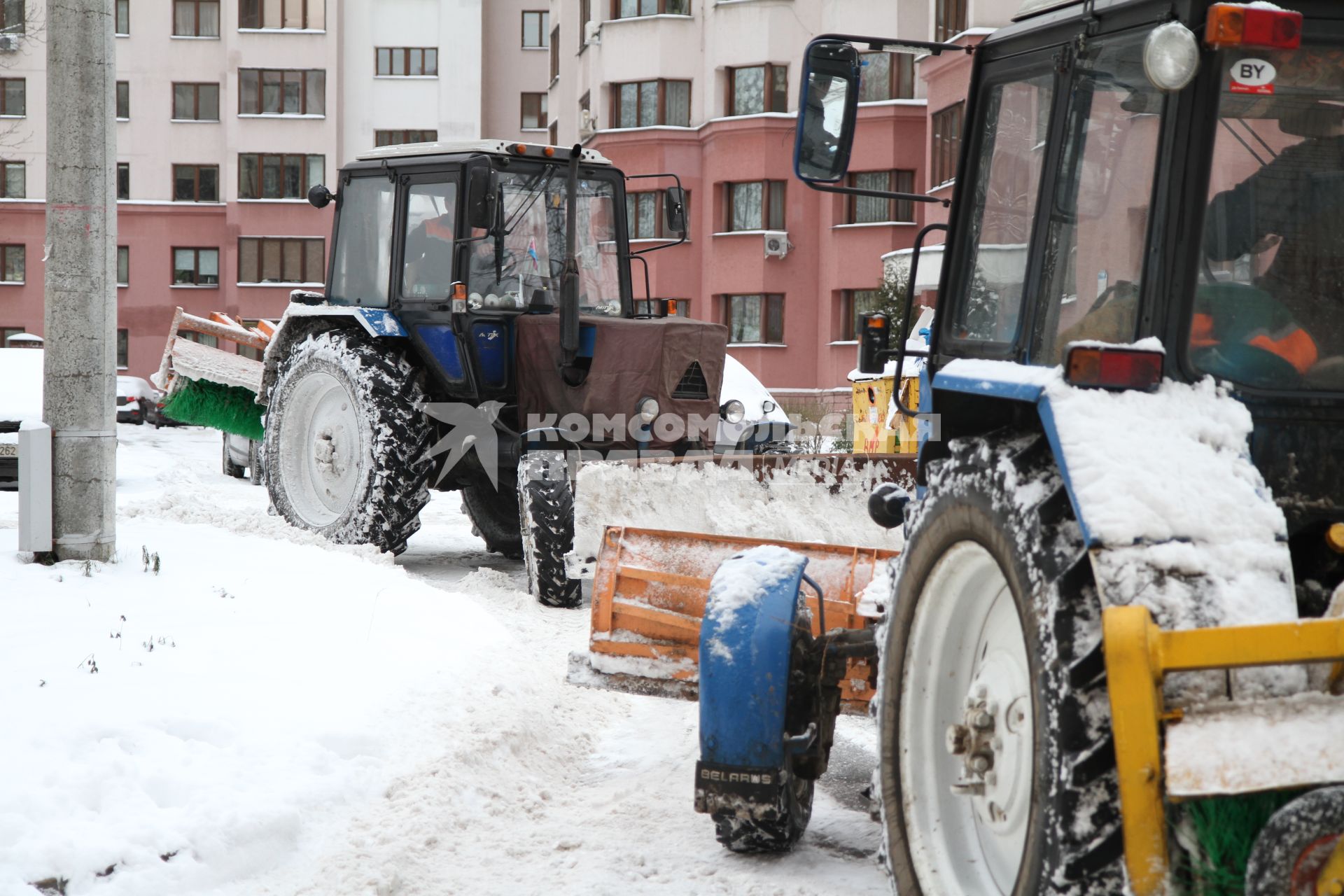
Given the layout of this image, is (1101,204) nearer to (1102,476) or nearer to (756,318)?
(1102,476)

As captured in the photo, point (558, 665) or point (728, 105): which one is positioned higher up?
point (728, 105)

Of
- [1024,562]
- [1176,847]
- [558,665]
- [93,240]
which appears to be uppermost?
[93,240]

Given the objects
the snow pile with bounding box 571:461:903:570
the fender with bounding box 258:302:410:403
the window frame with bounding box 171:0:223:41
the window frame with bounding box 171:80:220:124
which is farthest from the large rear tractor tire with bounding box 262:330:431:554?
the window frame with bounding box 171:0:223:41

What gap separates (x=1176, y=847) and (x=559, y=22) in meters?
37.6

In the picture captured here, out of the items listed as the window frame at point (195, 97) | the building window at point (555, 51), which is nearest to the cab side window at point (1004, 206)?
the building window at point (555, 51)

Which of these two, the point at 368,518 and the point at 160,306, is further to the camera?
the point at 160,306

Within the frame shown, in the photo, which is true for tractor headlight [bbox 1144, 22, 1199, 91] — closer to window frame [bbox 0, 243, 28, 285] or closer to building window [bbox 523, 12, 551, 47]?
building window [bbox 523, 12, 551, 47]

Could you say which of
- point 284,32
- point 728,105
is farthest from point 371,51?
point 728,105

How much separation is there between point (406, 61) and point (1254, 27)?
43.2 m

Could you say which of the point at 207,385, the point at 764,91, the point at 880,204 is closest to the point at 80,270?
the point at 207,385

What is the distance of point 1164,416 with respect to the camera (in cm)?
263

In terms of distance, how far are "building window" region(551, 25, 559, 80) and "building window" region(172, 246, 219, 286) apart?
12.4m

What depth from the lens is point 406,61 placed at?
4347cm

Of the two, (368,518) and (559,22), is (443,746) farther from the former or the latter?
(559,22)
